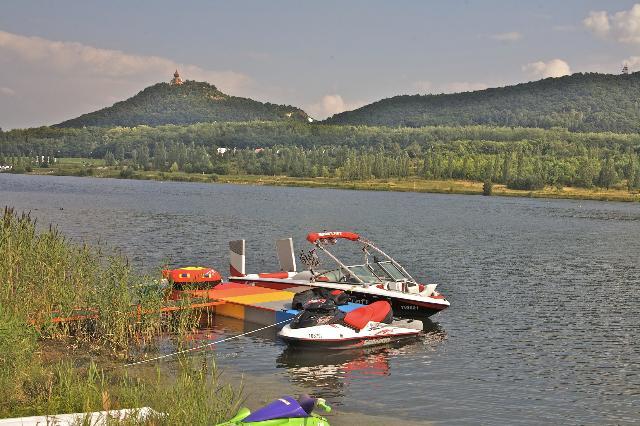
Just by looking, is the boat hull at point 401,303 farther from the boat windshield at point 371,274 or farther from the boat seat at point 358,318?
the boat seat at point 358,318

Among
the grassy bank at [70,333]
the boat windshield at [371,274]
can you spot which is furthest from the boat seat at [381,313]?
the grassy bank at [70,333]

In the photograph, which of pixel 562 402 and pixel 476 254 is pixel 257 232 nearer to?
pixel 476 254

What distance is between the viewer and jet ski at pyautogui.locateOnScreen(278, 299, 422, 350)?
2745 cm

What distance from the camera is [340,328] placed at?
28203 millimetres

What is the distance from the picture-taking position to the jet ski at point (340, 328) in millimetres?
27453

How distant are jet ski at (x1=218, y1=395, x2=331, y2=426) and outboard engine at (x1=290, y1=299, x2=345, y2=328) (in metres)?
11.7

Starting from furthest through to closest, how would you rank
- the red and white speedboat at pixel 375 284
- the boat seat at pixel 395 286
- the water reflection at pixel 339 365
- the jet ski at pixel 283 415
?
the boat seat at pixel 395 286 → the red and white speedboat at pixel 375 284 → the water reflection at pixel 339 365 → the jet ski at pixel 283 415

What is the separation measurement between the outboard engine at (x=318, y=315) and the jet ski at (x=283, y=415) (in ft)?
38.2

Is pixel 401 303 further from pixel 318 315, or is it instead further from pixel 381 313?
pixel 318 315

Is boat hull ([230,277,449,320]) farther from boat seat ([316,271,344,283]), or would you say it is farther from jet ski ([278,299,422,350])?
jet ski ([278,299,422,350])

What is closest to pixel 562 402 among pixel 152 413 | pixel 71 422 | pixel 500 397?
pixel 500 397

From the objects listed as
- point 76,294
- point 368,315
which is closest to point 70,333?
point 76,294

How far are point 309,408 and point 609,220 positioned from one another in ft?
396

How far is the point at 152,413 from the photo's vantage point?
15.6m
